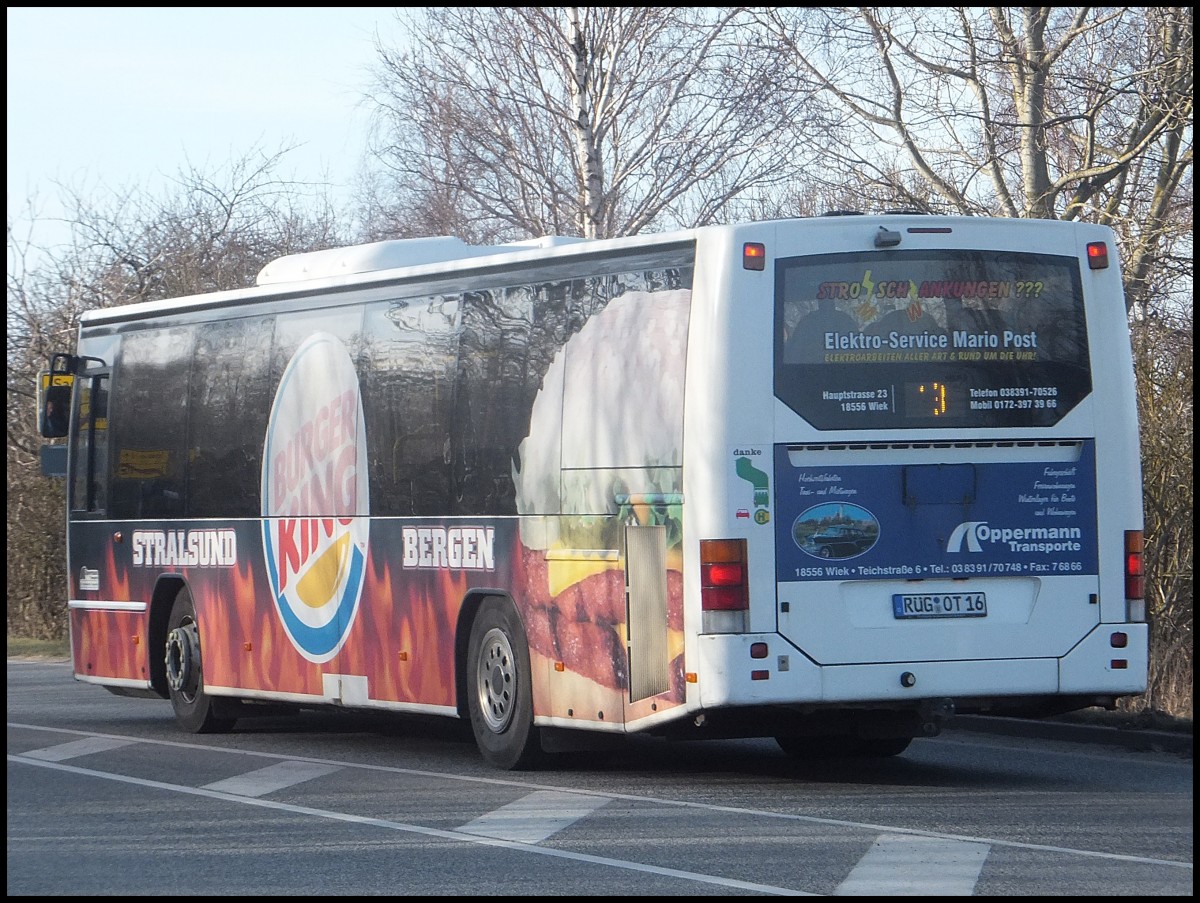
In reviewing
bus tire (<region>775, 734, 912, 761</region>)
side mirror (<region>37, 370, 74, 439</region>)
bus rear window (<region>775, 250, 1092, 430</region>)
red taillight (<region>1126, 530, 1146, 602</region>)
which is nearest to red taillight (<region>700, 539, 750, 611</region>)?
bus rear window (<region>775, 250, 1092, 430</region>)

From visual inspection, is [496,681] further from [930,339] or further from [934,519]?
[930,339]

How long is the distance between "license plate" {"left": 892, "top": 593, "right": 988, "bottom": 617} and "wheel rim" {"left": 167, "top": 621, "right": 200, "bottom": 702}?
21.8ft

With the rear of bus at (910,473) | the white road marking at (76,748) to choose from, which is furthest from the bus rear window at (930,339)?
the white road marking at (76,748)

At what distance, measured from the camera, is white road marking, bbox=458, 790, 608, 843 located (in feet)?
30.1

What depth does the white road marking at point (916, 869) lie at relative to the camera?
7516 millimetres

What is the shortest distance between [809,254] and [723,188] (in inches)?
684

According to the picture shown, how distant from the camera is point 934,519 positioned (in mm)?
10508

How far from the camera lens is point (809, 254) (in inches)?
412

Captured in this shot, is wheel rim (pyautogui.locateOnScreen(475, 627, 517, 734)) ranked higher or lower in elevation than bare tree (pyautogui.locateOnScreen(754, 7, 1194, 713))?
lower

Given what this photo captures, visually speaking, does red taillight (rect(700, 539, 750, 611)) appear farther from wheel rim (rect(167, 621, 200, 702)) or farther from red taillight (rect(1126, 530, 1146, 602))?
wheel rim (rect(167, 621, 200, 702))

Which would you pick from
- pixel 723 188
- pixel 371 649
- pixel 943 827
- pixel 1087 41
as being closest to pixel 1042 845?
pixel 943 827

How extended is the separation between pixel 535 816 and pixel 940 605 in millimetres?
2510

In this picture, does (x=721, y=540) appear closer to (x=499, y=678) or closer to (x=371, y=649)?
(x=499, y=678)

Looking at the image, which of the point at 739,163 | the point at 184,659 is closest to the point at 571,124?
the point at 739,163
